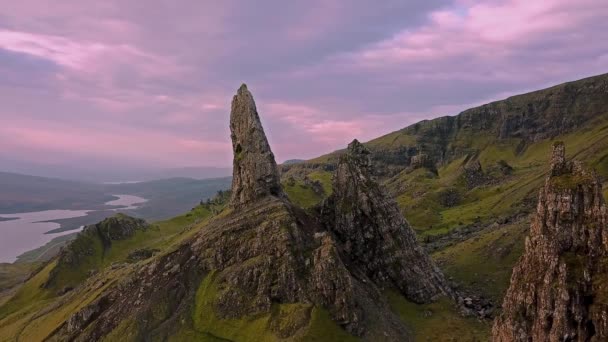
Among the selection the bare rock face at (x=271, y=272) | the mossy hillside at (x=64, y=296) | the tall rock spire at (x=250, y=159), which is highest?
the tall rock spire at (x=250, y=159)

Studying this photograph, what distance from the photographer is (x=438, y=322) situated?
2899 inches

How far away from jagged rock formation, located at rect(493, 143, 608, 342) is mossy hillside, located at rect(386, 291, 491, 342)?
1925cm

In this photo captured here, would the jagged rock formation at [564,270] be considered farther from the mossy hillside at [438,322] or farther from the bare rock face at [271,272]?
the bare rock face at [271,272]

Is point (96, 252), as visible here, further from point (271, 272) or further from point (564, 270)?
point (564, 270)

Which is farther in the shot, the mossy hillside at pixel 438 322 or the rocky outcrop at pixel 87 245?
the rocky outcrop at pixel 87 245

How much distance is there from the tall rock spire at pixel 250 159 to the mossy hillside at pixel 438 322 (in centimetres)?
3220

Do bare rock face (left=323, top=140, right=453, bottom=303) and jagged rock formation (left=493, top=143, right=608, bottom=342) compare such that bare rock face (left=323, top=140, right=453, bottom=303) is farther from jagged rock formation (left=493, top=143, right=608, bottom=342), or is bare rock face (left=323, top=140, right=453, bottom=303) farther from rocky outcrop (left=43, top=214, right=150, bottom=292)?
rocky outcrop (left=43, top=214, right=150, bottom=292)

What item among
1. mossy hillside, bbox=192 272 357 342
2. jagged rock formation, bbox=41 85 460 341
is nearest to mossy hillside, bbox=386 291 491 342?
jagged rock formation, bbox=41 85 460 341

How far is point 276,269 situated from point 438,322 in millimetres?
27657

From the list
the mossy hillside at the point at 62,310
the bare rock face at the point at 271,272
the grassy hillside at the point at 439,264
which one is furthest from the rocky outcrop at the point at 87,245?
the bare rock face at the point at 271,272

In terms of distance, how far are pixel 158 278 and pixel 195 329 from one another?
14.2 meters

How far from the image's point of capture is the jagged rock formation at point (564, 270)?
44562mm

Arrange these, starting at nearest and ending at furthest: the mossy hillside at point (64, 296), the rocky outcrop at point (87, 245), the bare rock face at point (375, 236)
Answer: the bare rock face at point (375, 236) → the mossy hillside at point (64, 296) → the rocky outcrop at point (87, 245)

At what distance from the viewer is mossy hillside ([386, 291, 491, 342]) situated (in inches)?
2712
